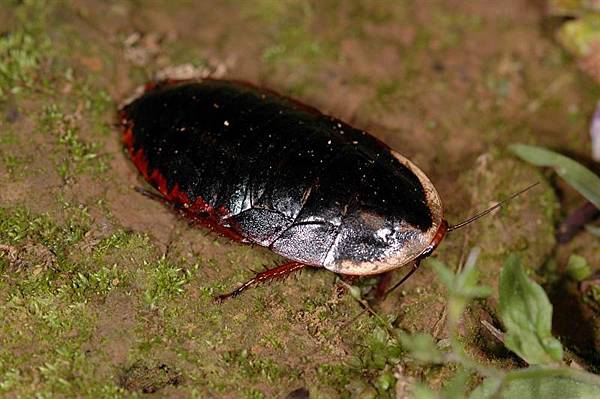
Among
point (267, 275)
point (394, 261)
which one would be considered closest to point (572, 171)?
point (394, 261)

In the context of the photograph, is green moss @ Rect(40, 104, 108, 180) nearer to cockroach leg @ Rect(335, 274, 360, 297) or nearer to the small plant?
cockroach leg @ Rect(335, 274, 360, 297)

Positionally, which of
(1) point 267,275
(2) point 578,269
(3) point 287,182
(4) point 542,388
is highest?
(3) point 287,182

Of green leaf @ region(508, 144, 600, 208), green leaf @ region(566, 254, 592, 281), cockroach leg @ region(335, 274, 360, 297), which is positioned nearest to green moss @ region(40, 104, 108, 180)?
cockroach leg @ region(335, 274, 360, 297)

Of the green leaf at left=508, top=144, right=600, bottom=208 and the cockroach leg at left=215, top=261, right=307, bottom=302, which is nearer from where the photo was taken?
the cockroach leg at left=215, top=261, right=307, bottom=302

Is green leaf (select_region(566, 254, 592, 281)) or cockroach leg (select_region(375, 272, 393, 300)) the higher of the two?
cockroach leg (select_region(375, 272, 393, 300))

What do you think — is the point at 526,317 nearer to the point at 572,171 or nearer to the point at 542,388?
the point at 542,388

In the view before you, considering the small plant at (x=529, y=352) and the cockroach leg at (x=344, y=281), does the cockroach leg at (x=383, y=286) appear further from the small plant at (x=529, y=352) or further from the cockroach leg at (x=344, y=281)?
the small plant at (x=529, y=352)
